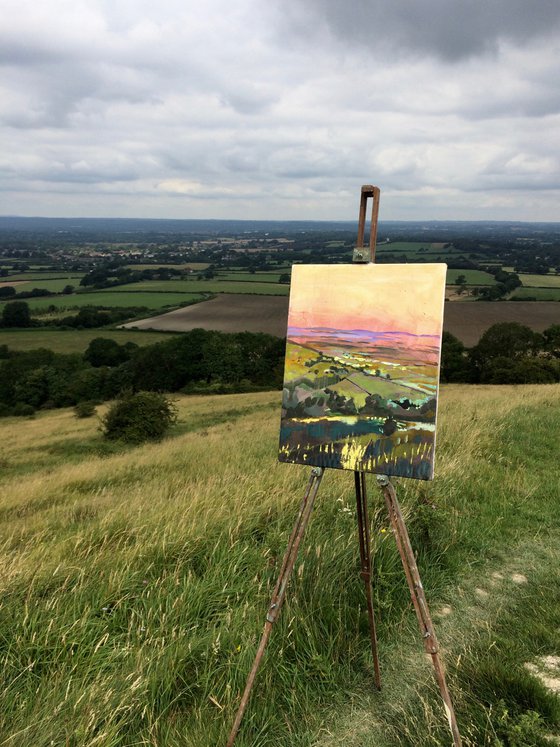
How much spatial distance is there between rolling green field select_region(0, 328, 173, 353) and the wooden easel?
61.4 metres

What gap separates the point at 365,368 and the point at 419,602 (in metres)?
1.55

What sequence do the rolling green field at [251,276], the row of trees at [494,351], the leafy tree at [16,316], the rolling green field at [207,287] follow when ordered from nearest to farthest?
the row of trees at [494,351] → the leafy tree at [16,316] → the rolling green field at [207,287] → the rolling green field at [251,276]

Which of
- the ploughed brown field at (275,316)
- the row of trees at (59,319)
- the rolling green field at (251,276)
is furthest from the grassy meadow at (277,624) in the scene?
the rolling green field at (251,276)

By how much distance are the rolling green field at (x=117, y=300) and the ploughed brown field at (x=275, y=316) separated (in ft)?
27.4

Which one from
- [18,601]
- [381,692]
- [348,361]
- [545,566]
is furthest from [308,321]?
[545,566]

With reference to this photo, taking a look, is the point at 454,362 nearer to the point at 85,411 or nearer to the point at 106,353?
the point at 85,411

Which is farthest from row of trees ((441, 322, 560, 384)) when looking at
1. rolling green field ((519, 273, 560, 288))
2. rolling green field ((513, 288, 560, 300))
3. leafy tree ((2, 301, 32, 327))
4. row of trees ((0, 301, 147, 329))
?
leafy tree ((2, 301, 32, 327))

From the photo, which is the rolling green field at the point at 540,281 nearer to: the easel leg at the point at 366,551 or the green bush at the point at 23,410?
the green bush at the point at 23,410

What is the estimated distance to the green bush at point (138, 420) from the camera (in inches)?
939

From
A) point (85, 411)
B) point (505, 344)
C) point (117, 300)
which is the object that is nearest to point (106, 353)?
point (85, 411)

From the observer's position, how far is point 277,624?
3.61m

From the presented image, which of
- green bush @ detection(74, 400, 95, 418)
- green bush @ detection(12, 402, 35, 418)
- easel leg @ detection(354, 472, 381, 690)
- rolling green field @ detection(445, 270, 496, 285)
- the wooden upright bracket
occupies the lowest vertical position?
green bush @ detection(12, 402, 35, 418)

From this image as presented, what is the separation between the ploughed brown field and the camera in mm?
60219

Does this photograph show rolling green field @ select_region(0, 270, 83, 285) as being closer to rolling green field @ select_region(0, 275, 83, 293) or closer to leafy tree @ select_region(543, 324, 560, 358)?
rolling green field @ select_region(0, 275, 83, 293)
